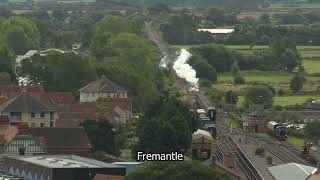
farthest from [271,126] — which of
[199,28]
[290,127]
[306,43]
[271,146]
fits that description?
[199,28]

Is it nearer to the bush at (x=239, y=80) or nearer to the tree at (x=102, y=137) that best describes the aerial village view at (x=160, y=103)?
the tree at (x=102, y=137)

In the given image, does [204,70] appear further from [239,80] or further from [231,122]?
[231,122]

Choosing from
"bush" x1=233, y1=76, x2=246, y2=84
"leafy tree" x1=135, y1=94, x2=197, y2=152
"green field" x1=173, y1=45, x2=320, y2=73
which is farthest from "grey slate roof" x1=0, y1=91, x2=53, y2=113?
"green field" x1=173, y1=45, x2=320, y2=73

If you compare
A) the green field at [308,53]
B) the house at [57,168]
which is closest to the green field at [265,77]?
the green field at [308,53]

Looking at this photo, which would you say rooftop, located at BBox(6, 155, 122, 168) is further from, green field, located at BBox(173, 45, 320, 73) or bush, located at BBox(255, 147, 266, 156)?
green field, located at BBox(173, 45, 320, 73)

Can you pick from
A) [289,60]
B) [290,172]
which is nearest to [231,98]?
[289,60]

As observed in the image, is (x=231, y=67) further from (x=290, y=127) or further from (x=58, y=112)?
(x=58, y=112)
